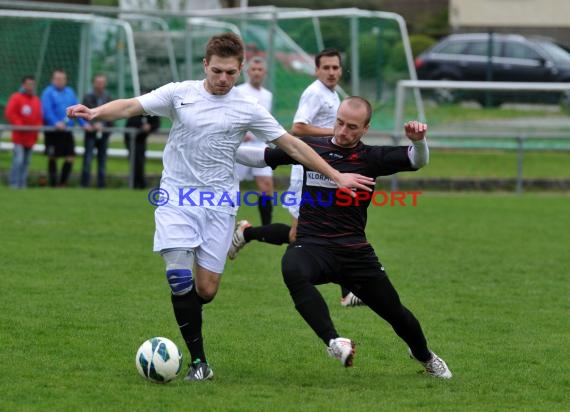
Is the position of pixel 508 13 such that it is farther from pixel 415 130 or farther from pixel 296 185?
pixel 415 130

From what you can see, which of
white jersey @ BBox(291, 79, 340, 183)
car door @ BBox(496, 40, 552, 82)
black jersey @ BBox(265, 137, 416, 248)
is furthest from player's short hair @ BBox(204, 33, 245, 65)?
car door @ BBox(496, 40, 552, 82)

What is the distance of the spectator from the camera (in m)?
19.7

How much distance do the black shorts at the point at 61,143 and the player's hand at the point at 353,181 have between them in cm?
1373

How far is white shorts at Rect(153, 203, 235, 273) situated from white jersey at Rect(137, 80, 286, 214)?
6 centimetres

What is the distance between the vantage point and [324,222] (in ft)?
23.1

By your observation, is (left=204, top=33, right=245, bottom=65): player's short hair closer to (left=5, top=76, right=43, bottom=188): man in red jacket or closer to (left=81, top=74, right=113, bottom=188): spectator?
(left=81, top=74, right=113, bottom=188): spectator

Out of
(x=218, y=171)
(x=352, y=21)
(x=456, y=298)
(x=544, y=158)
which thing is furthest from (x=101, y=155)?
(x=218, y=171)

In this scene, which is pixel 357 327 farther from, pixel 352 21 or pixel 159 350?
pixel 352 21

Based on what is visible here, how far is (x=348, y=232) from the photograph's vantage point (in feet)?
23.1

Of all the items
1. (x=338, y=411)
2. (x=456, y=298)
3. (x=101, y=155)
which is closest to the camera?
(x=338, y=411)

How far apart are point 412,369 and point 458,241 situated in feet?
24.4

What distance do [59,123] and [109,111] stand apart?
13.5m

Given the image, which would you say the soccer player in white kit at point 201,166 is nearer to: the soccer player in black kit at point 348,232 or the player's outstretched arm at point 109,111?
the player's outstretched arm at point 109,111

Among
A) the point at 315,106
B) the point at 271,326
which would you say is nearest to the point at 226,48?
the point at 271,326
